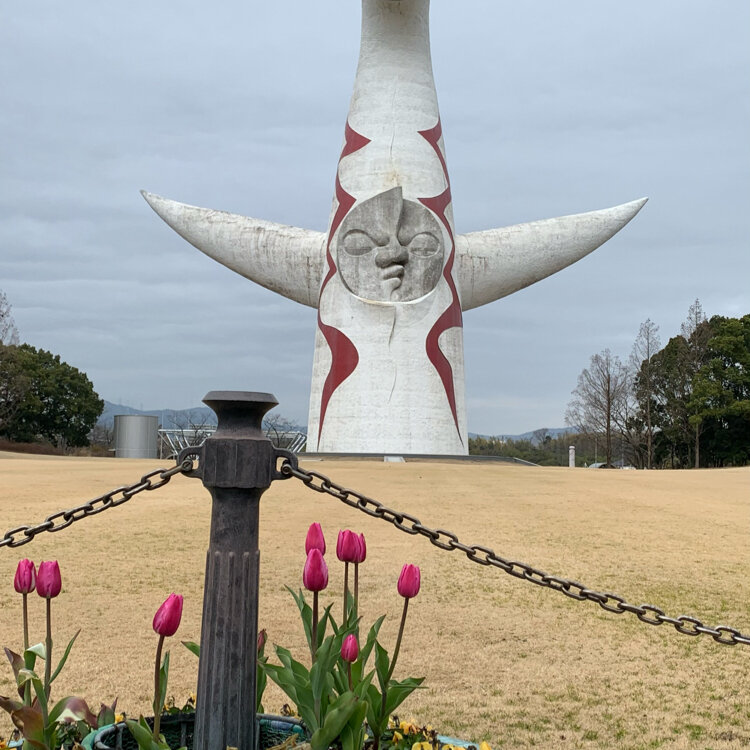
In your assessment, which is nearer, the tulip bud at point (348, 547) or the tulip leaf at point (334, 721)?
the tulip leaf at point (334, 721)

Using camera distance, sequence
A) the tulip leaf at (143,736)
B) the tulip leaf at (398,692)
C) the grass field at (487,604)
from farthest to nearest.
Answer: the grass field at (487,604) → the tulip leaf at (398,692) → the tulip leaf at (143,736)

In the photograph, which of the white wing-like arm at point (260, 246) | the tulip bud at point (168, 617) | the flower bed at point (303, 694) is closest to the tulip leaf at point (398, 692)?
the flower bed at point (303, 694)

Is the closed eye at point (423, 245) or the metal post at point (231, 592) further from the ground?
the closed eye at point (423, 245)

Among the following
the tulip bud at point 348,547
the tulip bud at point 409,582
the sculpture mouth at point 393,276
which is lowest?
the tulip bud at point 409,582

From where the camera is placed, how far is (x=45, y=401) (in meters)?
31.6

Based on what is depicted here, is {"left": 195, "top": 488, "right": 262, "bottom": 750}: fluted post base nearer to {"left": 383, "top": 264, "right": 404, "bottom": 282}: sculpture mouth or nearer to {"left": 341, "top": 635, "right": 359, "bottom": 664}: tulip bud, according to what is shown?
{"left": 341, "top": 635, "right": 359, "bottom": 664}: tulip bud

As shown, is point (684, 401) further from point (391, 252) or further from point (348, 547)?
point (348, 547)

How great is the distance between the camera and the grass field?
288 centimetres

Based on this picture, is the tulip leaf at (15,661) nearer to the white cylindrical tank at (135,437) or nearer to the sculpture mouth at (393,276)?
the sculpture mouth at (393,276)

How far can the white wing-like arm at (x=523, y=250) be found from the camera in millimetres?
16625

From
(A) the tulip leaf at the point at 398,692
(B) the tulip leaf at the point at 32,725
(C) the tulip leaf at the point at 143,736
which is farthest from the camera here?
(A) the tulip leaf at the point at 398,692

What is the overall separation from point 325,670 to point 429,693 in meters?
1.34

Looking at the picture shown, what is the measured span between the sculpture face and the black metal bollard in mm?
12605

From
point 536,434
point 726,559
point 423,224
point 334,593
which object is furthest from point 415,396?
point 536,434
